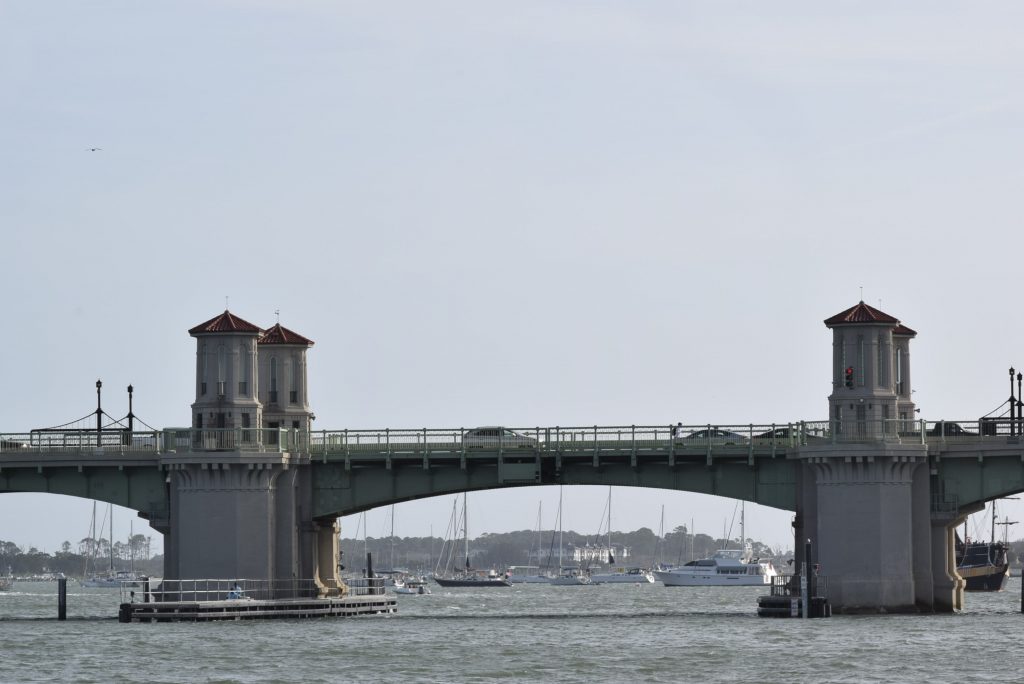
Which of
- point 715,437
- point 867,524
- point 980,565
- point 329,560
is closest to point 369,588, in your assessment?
point 329,560

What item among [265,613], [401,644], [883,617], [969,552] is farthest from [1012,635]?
[969,552]

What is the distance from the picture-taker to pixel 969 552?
19112cm

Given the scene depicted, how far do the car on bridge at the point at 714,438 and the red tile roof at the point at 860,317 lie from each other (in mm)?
6764

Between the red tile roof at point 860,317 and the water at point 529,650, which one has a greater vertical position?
the red tile roof at point 860,317

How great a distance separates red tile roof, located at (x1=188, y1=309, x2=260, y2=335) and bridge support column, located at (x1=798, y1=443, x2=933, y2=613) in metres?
27.0

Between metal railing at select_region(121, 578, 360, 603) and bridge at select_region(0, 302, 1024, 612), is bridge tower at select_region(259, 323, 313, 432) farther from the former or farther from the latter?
metal railing at select_region(121, 578, 360, 603)

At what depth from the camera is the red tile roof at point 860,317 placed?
327ft

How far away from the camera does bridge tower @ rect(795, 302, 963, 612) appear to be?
9844 cm

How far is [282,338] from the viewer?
4316 inches

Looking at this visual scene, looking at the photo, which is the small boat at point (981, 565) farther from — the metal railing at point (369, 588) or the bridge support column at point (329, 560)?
the bridge support column at point (329, 560)

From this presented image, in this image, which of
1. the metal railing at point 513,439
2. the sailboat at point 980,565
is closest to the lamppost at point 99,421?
the metal railing at point 513,439

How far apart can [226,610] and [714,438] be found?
78.9 feet

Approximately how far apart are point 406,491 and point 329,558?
283 inches

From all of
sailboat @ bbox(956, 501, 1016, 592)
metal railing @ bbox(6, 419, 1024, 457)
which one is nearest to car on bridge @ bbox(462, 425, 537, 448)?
metal railing @ bbox(6, 419, 1024, 457)
